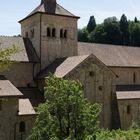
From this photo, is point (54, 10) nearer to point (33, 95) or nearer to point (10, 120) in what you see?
point (33, 95)

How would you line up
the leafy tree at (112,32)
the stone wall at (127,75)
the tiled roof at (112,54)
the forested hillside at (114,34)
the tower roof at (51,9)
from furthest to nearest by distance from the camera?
the leafy tree at (112,32)
the forested hillside at (114,34)
the stone wall at (127,75)
the tiled roof at (112,54)
the tower roof at (51,9)

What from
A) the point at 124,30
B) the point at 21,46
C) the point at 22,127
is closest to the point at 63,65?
the point at 21,46

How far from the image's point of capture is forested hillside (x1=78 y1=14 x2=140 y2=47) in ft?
299

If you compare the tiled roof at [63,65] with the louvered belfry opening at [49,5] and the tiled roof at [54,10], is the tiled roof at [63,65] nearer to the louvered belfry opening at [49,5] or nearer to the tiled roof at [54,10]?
the tiled roof at [54,10]

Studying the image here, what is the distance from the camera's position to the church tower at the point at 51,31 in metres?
42.0

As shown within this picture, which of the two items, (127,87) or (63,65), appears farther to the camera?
(127,87)

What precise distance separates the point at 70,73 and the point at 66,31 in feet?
30.5

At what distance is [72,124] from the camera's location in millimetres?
26219

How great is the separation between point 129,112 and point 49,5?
16468 mm

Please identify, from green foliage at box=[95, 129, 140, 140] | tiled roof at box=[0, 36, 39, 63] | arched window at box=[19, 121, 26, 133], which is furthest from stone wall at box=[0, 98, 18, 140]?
tiled roof at box=[0, 36, 39, 63]

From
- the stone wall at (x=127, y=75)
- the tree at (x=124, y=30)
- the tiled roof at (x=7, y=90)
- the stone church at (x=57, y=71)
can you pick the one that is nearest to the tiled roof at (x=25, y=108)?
the stone church at (x=57, y=71)

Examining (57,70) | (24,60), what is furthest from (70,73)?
(24,60)

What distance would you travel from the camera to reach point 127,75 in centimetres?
4628

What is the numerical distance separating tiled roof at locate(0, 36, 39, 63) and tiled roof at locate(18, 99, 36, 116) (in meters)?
6.09
